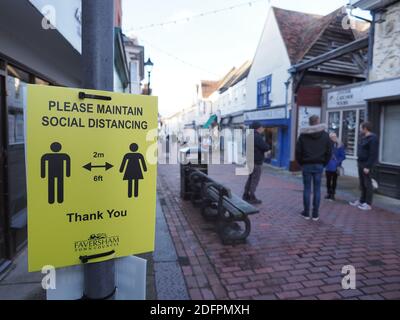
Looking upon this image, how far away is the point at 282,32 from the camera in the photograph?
14.6 m

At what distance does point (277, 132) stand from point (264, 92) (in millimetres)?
2542

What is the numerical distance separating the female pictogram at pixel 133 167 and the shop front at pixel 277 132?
12.8 m

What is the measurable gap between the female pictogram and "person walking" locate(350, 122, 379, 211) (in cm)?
599

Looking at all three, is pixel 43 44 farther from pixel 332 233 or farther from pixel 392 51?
pixel 392 51

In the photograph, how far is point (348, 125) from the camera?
12.1 metres

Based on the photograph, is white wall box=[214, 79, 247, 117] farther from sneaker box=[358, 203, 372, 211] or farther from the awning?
sneaker box=[358, 203, 372, 211]

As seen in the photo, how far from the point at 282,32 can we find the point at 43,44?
12.9m

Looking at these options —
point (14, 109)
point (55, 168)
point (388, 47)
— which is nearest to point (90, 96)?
point (55, 168)

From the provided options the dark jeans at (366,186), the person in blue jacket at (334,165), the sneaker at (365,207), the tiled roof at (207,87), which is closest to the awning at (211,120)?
the tiled roof at (207,87)

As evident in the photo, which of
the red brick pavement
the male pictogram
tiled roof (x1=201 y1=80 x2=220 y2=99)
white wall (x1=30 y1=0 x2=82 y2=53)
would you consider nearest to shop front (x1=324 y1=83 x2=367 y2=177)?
the red brick pavement

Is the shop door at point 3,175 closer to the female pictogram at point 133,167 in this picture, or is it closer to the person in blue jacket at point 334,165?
the female pictogram at point 133,167

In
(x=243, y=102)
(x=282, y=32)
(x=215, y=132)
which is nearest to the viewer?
(x=282, y=32)

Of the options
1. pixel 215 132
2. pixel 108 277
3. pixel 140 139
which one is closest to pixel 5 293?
pixel 108 277

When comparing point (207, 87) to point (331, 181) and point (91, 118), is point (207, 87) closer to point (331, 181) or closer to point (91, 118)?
point (331, 181)
